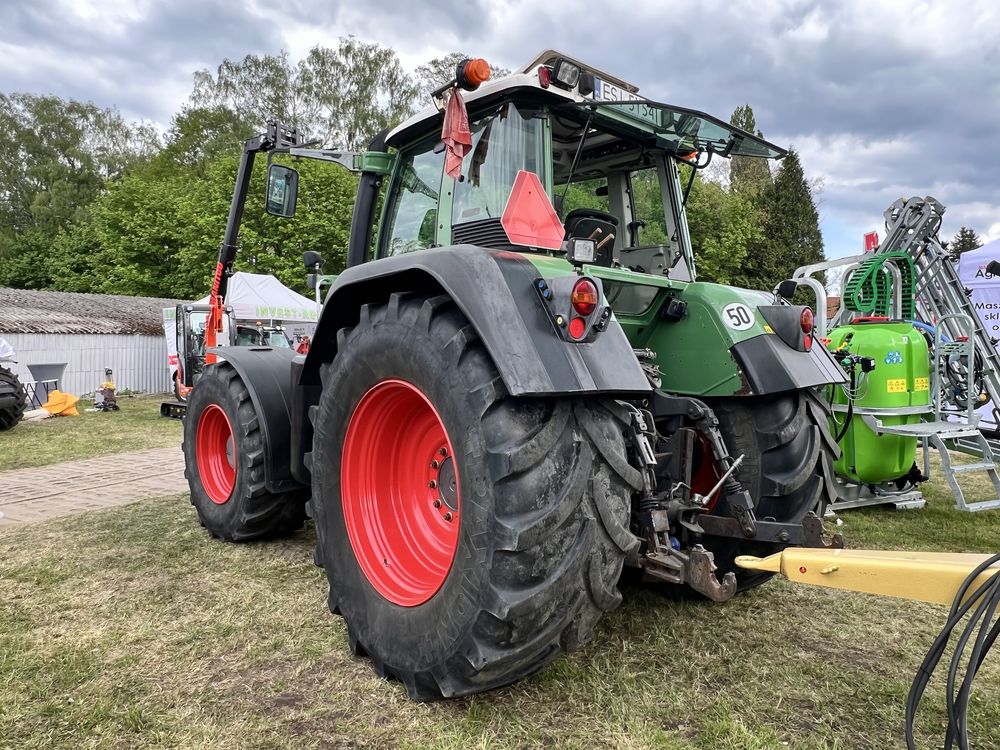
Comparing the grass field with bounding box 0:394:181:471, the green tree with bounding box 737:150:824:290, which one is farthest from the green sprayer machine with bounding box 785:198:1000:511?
the green tree with bounding box 737:150:824:290

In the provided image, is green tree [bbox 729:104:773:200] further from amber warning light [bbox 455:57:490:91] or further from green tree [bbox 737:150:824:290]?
amber warning light [bbox 455:57:490:91]

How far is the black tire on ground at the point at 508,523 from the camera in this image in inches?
80.5

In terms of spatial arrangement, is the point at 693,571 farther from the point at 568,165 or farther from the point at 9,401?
the point at 9,401

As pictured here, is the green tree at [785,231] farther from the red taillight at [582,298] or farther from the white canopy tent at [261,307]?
the red taillight at [582,298]

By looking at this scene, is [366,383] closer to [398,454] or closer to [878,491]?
[398,454]

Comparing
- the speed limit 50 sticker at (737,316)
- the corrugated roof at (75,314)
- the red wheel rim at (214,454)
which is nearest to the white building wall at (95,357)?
the corrugated roof at (75,314)

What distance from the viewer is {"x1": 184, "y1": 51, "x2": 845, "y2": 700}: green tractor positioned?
6.89ft

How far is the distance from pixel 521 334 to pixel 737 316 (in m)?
1.35

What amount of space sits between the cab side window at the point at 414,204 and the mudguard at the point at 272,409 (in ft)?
3.58

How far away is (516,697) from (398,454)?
1.06m

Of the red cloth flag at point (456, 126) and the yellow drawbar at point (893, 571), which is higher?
the red cloth flag at point (456, 126)

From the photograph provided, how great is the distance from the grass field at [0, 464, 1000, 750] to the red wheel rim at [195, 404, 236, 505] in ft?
2.46

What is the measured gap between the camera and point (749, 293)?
326 cm

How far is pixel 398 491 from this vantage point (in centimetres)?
290
